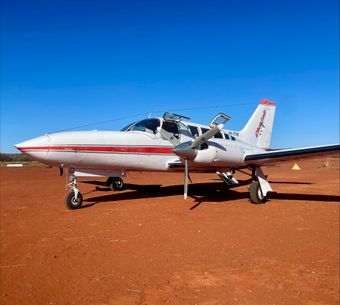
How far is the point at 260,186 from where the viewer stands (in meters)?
11.8

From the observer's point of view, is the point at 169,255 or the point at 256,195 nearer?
the point at 169,255

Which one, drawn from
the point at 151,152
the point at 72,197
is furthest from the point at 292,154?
the point at 72,197

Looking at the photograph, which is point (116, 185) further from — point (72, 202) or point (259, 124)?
point (259, 124)

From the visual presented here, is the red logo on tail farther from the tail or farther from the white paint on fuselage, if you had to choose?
the white paint on fuselage

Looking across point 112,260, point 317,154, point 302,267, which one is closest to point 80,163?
point 112,260

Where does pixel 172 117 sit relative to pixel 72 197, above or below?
above

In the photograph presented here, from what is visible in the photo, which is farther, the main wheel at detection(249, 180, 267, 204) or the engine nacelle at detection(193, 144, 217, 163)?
the main wheel at detection(249, 180, 267, 204)

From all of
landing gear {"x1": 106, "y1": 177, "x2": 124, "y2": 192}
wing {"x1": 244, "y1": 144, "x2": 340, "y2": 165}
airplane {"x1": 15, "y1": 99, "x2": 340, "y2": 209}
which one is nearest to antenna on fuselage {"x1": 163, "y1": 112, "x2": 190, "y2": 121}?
airplane {"x1": 15, "y1": 99, "x2": 340, "y2": 209}

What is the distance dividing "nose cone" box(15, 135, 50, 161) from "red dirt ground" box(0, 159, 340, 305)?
1.68 meters

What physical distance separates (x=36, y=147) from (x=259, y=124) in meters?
11.4

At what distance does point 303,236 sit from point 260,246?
4.37ft

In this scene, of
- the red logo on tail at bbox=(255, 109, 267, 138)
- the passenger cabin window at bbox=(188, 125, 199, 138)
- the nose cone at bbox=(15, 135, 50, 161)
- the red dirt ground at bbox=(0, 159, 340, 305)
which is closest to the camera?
the red dirt ground at bbox=(0, 159, 340, 305)

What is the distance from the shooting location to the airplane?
31.3 feet

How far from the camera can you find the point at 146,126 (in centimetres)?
1161
